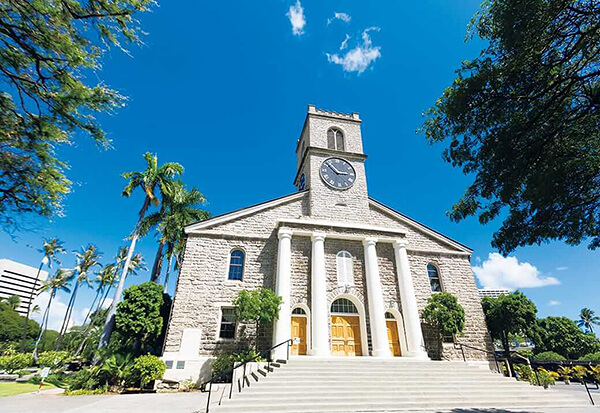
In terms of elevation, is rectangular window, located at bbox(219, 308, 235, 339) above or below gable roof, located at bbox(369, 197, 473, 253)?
below

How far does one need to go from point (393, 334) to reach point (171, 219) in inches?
595

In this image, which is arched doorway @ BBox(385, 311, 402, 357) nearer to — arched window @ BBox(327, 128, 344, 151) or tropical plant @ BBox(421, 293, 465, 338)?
tropical plant @ BBox(421, 293, 465, 338)

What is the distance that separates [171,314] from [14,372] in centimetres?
1571

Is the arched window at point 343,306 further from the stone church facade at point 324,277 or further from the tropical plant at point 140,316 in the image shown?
the tropical plant at point 140,316

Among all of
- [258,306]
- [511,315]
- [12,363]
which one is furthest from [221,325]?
[511,315]

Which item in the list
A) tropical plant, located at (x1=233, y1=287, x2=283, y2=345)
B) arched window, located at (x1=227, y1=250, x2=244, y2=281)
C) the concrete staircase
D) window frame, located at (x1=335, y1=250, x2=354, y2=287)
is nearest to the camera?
the concrete staircase

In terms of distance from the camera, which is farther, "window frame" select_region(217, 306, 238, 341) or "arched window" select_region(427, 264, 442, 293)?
"arched window" select_region(427, 264, 442, 293)

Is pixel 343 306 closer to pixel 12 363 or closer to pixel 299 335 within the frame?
pixel 299 335

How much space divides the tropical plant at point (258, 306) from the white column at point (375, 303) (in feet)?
15.9

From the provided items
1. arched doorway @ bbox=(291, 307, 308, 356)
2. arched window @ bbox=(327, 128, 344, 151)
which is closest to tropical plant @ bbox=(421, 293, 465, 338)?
arched doorway @ bbox=(291, 307, 308, 356)

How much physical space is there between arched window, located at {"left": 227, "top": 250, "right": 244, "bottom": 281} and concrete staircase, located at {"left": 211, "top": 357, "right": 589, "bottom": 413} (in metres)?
5.35

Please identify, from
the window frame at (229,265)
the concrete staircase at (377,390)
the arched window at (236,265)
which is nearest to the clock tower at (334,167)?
the window frame at (229,265)

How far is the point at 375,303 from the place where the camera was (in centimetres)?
1370

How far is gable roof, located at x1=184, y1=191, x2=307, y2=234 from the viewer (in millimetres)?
14406
